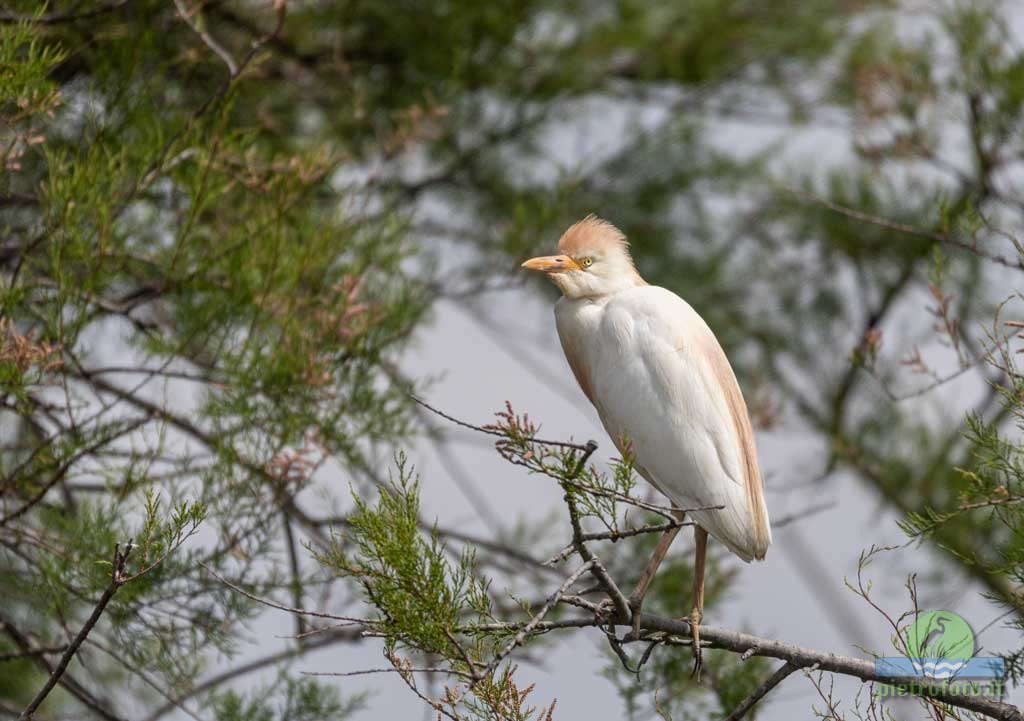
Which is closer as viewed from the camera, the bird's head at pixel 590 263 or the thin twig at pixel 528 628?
the thin twig at pixel 528 628

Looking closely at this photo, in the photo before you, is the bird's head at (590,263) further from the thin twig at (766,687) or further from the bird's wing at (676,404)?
the thin twig at (766,687)

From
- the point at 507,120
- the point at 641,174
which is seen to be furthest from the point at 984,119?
the point at 507,120

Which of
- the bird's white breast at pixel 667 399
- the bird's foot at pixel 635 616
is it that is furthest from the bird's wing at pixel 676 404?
the bird's foot at pixel 635 616

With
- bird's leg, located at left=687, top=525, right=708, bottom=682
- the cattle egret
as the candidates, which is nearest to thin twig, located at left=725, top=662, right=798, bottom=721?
bird's leg, located at left=687, top=525, right=708, bottom=682

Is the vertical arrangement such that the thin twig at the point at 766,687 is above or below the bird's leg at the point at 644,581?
below

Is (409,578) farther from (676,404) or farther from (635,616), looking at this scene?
(676,404)

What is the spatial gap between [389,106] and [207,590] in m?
2.44

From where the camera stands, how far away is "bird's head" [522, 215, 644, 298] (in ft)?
9.45

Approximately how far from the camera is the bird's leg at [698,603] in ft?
7.78

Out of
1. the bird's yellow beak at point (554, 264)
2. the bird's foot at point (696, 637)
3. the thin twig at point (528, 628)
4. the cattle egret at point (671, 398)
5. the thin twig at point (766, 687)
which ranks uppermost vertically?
the bird's yellow beak at point (554, 264)

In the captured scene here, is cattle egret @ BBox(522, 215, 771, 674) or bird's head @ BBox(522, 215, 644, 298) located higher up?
bird's head @ BBox(522, 215, 644, 298)

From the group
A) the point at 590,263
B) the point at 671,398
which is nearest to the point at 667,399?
the point at 671,398

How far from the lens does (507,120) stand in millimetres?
5160

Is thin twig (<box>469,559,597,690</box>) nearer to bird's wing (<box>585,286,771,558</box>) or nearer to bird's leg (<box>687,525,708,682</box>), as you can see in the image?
bird's leg (<box>687,525,708,682</box>)
